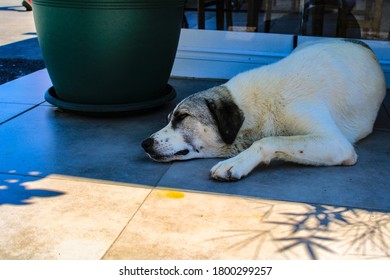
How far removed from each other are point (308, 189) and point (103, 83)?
A: 2.19 metres

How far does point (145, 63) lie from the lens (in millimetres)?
4527

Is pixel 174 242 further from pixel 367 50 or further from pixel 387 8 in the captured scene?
pixel 387 8

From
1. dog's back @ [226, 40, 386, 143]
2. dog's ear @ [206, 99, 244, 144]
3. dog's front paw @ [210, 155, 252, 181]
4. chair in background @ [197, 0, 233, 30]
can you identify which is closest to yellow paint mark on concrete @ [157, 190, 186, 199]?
dog's front paw @ [210, 155, 252, 181]

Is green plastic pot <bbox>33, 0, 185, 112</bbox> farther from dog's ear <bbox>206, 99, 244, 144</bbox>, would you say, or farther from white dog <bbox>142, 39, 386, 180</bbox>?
dog's ear <bbox>206, 99, 244, 144</bbox>

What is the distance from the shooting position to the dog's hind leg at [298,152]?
11.4 feet

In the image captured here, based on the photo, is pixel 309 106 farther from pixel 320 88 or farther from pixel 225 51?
pixel 225 51

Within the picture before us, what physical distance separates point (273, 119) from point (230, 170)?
686 millimetres

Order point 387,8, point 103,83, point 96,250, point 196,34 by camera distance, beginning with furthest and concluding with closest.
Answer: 1. point 196,34
2. point 387,8
3. point 103,83
4. point 96,250

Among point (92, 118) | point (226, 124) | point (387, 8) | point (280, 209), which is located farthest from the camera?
point (387, 8)

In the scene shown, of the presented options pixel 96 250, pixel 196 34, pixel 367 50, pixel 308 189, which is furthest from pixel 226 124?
pixel 196 34

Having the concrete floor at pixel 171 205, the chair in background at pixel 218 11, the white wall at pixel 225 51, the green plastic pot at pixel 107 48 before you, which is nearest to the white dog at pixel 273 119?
the concrete floor at pixel 171 205

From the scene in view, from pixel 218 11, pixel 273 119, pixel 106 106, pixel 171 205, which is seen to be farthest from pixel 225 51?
pixel 171 205

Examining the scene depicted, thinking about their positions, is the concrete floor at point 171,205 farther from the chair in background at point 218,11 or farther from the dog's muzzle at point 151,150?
the chair in background at point 218,11

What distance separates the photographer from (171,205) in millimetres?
3094
